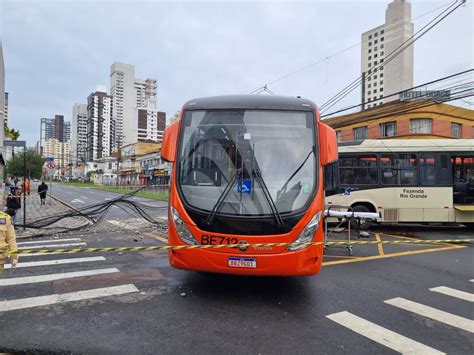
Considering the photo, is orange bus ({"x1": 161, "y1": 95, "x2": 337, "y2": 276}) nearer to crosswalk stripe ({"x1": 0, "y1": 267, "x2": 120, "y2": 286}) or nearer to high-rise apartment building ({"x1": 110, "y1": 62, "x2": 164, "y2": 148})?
crosswalk stripe ({"x1": 0, "y1": 267, "x2": 120, "y2": 286})

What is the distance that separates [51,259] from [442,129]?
35857 mm

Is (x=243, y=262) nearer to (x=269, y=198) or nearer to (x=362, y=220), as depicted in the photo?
(x=269, y=198)

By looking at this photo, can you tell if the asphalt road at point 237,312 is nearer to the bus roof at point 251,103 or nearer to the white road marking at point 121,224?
the bus roof at point 251,103

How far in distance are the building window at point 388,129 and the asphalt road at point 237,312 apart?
29.6 m

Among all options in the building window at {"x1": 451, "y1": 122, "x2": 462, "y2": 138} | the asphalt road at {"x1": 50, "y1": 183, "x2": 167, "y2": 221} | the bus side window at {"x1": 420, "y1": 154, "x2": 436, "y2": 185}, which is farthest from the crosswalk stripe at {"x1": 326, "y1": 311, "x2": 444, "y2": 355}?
the building window at {"x1": 451, "y1": 122, "x2": 462, "y2": 138}

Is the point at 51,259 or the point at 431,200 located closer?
the point at 51,259

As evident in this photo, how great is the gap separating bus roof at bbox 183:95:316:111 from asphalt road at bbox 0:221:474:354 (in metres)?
3.01

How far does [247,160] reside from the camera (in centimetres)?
519

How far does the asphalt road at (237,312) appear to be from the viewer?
148 inches

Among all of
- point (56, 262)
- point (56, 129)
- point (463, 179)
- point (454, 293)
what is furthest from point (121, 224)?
point (56, 129)

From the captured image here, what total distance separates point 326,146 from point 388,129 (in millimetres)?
32782

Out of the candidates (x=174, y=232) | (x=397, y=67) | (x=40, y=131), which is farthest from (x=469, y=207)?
(x=40, y=131)

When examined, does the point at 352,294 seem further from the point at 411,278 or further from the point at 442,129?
the point at 442,129

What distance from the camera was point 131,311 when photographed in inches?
184
